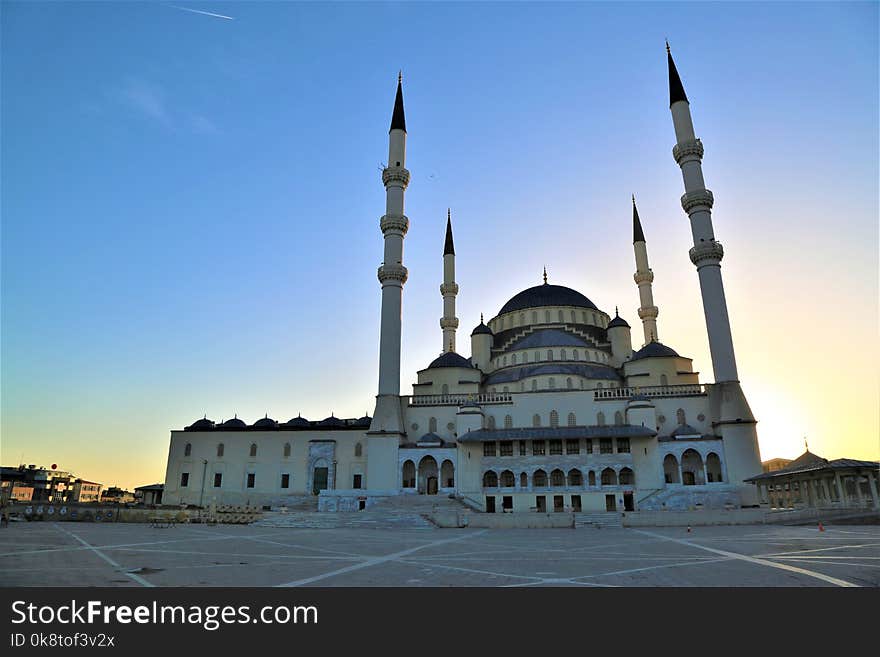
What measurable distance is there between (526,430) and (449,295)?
2481 cm

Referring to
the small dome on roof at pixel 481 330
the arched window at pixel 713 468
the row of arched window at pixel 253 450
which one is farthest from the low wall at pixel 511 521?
the small dome on roof at pixel 481 330

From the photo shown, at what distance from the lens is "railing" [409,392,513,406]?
4516 cm

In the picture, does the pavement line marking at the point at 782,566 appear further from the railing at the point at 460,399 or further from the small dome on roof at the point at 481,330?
the small dome on roof at the point at 481,330

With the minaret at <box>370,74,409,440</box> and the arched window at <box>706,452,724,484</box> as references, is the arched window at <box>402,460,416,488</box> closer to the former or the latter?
the minaret at <box>370,74,409,440</box>

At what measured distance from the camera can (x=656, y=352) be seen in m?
47.4

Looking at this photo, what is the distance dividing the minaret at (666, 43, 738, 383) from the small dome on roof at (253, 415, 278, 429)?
121 ft

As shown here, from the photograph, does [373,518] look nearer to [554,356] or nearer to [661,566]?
[554,356]

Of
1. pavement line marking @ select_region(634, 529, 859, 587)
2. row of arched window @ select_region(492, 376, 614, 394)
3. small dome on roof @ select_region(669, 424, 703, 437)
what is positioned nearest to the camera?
pavement line marking @ select_region(634, 529, 859, 587)

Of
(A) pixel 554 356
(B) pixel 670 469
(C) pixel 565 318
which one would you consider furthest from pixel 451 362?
(B) pixel 670 469

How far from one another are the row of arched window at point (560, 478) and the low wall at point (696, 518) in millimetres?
9236

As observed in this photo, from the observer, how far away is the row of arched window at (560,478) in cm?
3925

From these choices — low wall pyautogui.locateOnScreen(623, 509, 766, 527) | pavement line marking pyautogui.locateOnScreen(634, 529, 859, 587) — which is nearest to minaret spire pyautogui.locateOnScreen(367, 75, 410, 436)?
low wall pyautogui.locateOnScreen(623, 509, 766, 527)
